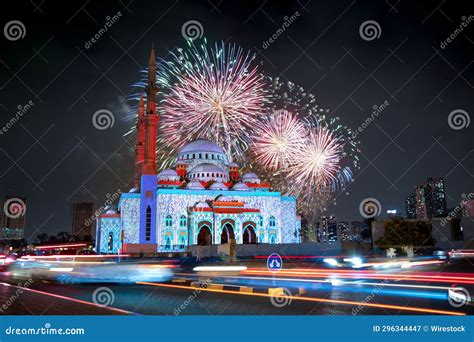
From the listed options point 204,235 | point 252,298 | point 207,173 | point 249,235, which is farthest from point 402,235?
point 207,173

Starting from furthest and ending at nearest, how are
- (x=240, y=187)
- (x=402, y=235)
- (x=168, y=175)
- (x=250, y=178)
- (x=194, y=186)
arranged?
(x=250, y=178), (x=240, y=187), (x=168, y=175), (x=194, y=186), (x=402, y=235)

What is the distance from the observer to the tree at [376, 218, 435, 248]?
36844mm

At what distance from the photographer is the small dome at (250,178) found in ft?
228

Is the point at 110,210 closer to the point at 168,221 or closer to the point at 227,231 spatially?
the point at 168,221

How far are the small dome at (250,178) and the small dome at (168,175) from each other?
12.0 metres

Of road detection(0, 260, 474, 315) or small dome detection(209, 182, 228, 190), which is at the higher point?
small dome detection(209, 182, 228, 190)

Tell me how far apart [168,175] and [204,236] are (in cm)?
1136

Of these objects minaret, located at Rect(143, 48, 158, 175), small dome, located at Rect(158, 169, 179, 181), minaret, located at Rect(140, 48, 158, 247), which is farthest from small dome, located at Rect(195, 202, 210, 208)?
minaret, located at Rect(143, 48, 158, 175)

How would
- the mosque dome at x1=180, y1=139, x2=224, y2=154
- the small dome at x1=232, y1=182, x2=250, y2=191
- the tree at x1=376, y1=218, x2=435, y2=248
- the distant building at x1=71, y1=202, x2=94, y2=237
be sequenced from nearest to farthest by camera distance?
the tree at x1=376, y1=218, x2=435, y2=248 → the small dome at x1=232, y1=182, x2=250, y2=191 → the mosque dome at x1=180, y1=139, x2=224, y2=154 → the distant building at x1=71, y1=202, x2=94, y2=237

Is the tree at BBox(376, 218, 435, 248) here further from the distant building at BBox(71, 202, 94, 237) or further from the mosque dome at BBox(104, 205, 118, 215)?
the distant building at BBox(71, 202, 94, 237)

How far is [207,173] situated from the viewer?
228 feet

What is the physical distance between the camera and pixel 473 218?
4312cm

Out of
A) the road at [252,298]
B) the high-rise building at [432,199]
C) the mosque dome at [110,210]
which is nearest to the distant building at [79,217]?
the mosque dome at [110,210]
